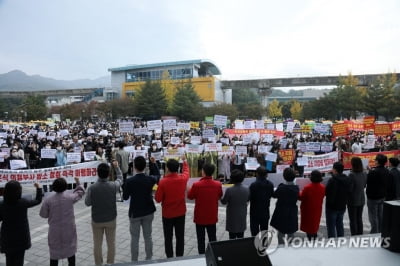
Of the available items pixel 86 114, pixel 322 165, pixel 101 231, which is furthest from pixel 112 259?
pixel 86 114

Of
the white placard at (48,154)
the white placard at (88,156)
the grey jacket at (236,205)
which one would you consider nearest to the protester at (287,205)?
the grey jacket at (236,205)

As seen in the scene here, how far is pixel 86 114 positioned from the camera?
50.4 metres

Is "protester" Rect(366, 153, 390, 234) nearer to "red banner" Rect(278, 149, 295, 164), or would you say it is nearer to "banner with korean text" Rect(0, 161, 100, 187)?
"red banner" Rect(278, 149, 295, 164)

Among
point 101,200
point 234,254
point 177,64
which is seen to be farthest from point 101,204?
point 177,64

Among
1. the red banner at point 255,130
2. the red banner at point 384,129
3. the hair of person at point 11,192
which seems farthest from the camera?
the red banner at point 255,130

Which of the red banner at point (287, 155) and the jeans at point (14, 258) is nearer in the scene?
the jeans at point (14, 258)

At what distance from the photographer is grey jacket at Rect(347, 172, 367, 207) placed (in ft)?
16.9

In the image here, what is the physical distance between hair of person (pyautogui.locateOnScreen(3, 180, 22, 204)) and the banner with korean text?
3.63m

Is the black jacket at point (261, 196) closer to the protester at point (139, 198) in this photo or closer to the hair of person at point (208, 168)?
the hair of person at point (208, 168)

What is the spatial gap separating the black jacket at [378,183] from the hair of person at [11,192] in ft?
18.2

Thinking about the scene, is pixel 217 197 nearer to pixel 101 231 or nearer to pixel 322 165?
pixel 101 231

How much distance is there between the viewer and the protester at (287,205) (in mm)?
4352

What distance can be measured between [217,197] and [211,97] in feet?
179

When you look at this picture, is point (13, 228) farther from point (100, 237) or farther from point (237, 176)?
point (237, 176)
